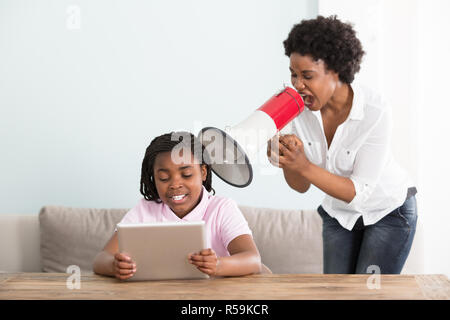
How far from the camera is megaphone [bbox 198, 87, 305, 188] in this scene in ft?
3.43

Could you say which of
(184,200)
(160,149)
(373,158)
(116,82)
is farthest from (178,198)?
(116,82)

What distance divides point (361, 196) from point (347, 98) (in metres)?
0.25

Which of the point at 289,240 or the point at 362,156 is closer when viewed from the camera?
the point at 362,156

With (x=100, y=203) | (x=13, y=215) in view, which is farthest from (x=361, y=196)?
(x=13, y=215)

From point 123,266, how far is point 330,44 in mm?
707

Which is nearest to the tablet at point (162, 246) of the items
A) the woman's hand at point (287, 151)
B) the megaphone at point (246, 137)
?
the megaphone at point (246, 137)

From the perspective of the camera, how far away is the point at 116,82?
2371mm

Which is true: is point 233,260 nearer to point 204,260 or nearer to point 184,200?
point 204,260

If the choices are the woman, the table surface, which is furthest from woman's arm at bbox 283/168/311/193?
the table surface

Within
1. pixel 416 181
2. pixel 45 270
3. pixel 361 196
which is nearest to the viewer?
pixel 361 196

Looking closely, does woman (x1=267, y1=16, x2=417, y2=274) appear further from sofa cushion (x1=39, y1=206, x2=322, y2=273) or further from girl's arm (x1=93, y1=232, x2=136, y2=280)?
sofa cushion (x1=39, y1=206, x2=322, y2=273)

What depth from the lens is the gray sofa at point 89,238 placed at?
210 centimetres

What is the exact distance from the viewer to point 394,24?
2285mm
